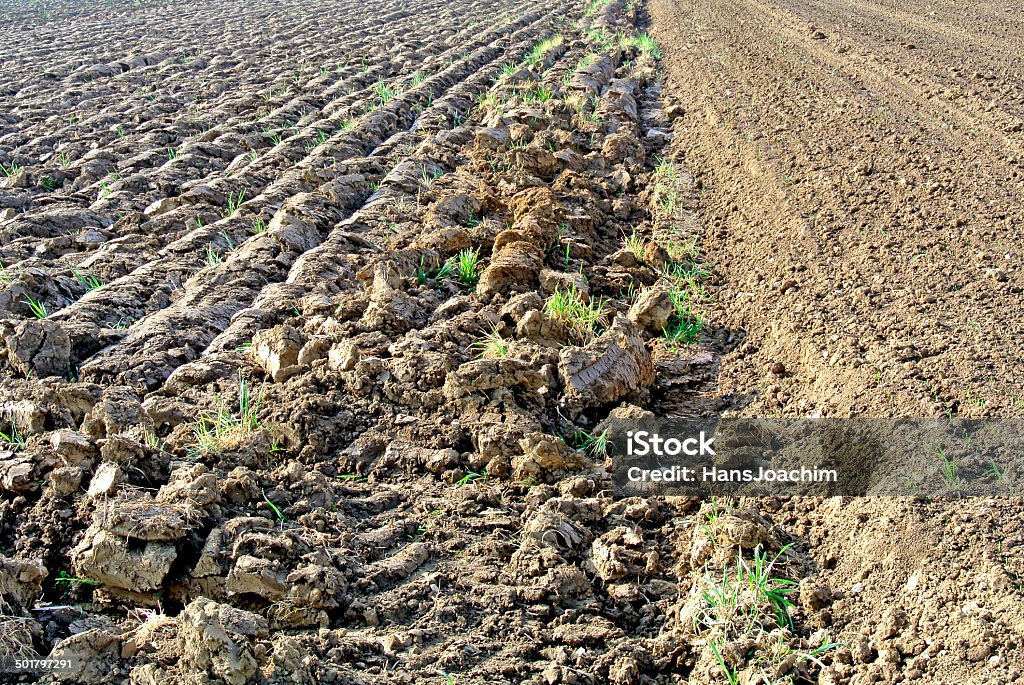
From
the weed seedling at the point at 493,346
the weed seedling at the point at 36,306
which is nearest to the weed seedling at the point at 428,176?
the weed seedling at the point at 493,346

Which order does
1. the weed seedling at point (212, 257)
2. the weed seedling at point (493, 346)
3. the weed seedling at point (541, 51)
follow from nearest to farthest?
the weed seedling at point (493, 346), the weed seedling at point (212, 257), the weed seedling at point (541, 51)

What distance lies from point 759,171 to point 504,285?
2.35 metres

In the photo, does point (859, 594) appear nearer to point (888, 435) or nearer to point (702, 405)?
point (888, 435)

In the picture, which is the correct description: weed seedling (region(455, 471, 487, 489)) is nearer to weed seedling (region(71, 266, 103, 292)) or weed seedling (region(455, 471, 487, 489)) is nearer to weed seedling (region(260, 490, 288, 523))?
weed seedling (region(260, 490, 288, 523))

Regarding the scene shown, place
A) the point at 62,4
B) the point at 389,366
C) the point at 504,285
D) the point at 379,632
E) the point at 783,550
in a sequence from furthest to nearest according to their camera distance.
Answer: the point at 62,4, the point at 504,285, the point at 389,366, the point at 783,550, the point at 379,632

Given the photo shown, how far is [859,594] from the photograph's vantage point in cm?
244

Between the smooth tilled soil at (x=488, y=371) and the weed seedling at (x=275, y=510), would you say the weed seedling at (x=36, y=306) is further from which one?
the weed seedling at (x=275, y=510)

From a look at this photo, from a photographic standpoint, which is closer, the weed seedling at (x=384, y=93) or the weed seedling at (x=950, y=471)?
the weed seedling at (x=950, y=471)

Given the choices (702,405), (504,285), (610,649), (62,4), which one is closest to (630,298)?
(504,285)

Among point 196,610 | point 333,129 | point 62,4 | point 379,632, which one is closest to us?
point 196,610

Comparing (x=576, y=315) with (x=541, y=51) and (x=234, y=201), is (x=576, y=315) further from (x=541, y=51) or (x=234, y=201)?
(x=541, y=51)

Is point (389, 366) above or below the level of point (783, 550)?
above

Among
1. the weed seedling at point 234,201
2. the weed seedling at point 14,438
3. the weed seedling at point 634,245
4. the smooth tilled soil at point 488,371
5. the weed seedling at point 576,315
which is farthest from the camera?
the weed seedling at point 234,201

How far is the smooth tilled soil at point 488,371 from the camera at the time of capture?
2.31 m
